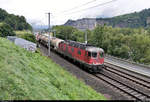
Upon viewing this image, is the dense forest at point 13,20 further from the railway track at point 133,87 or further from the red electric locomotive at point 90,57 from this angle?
the railway track at point 133,87

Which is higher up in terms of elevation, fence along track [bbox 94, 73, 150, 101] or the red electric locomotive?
the red electric locomotive

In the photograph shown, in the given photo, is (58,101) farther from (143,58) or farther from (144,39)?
(144,39)

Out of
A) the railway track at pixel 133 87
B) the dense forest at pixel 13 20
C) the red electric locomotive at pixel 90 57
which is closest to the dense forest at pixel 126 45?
the red electric locomotive at pixel 90 57

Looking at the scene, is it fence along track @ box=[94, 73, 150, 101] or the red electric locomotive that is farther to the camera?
the red electric locomotive

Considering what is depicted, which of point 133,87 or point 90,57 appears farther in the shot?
point 90,57

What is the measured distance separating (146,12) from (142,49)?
183975 mm

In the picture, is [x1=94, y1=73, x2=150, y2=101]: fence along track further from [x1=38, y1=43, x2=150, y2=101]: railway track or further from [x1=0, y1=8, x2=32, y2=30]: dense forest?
[x1=0, y1=8, x2=32, y2=30]: dense forest

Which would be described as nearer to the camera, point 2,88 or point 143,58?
point 2,88

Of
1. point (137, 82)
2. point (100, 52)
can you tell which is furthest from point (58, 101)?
point (100, 52)

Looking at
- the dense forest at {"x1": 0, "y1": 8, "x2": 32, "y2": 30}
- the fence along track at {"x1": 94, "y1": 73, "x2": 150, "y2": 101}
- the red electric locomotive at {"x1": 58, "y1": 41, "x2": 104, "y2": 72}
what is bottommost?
the fence along track at {"x1": 94, "y1": 73, "x2": 150, "y2": 101}

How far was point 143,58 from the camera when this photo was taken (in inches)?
1535

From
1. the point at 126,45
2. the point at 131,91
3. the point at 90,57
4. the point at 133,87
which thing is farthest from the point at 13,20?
the point at 131,91

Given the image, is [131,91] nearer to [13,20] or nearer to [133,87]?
[133,87]

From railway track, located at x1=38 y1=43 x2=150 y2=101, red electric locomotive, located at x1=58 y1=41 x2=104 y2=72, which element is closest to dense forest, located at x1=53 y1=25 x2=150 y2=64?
red electric locomotive, located at x1=58 y1=41 x2=104 y2=72
